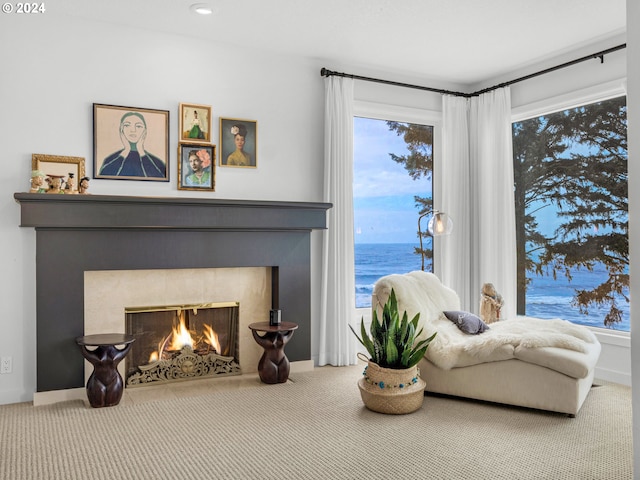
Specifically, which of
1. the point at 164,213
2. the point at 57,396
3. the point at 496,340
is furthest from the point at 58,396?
the point at 496,340

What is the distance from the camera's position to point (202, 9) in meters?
3.78

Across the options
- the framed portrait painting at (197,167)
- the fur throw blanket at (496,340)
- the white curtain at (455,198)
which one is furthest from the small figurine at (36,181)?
the white curtain at (455,198)

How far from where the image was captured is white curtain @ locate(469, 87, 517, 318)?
5.17 metres

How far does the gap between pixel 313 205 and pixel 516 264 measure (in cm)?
203

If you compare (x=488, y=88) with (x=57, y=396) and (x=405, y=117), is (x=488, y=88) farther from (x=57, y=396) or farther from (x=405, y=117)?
(x=57, y=396)

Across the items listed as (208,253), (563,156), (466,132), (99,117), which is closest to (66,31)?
(99,117)

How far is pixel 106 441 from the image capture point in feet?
9.84

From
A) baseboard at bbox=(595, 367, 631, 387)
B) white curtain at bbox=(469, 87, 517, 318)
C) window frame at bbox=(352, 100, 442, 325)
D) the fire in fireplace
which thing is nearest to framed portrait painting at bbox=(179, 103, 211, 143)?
the fire in fireplace

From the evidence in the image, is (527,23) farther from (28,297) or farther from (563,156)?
(28,297)

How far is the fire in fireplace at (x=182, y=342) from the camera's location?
13.6 feet

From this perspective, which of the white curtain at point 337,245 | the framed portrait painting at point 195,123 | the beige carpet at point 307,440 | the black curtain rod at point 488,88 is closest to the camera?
the beige carpet at point 307,440

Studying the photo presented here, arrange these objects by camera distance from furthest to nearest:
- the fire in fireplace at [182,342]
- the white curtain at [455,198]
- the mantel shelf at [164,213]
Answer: the white curtain at [455,198] → the fire in fireplace at [182,342] → the mantel shelf at [164,213]

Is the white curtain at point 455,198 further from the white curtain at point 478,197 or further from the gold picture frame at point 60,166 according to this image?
the gold picture frame at point 60,166

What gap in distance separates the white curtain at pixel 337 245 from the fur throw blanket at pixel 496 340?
0.95m
